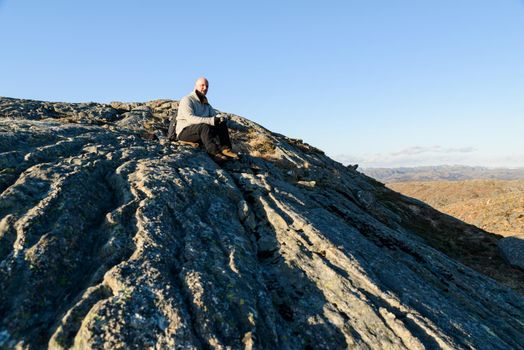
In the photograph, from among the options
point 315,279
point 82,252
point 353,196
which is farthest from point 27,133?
point 353,196

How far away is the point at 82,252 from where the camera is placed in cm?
974

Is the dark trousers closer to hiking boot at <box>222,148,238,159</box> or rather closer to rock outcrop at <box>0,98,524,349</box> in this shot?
hiking boot at <box>222,148,238,159</box>

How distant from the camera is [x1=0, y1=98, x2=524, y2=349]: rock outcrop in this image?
26.7 ft

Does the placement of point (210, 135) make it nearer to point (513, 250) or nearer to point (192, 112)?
point (192, 112)

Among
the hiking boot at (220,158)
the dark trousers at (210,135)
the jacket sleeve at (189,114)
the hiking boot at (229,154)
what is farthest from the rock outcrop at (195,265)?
the jacket sleeve at (189,114)

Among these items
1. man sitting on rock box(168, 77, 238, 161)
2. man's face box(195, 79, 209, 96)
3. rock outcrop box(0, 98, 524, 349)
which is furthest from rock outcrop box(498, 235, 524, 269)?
man's face box(195, 79, 209, 96)

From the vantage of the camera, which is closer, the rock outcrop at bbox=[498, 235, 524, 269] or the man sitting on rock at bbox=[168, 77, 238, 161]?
the man sitting on rock at bbox=[168, 77, 238, 161]

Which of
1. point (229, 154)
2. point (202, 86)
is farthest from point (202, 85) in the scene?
point (229, 154)

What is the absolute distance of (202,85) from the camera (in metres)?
18.8

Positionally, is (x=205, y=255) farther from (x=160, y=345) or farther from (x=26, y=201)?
(x=26, y=201)

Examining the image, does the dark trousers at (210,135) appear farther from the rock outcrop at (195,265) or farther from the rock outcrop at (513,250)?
the rock outcrop at (513,250)

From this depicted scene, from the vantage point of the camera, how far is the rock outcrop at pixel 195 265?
8.13 meters

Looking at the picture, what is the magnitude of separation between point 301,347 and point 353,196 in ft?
60.0

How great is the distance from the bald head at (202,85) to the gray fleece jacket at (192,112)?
0.35 metres
